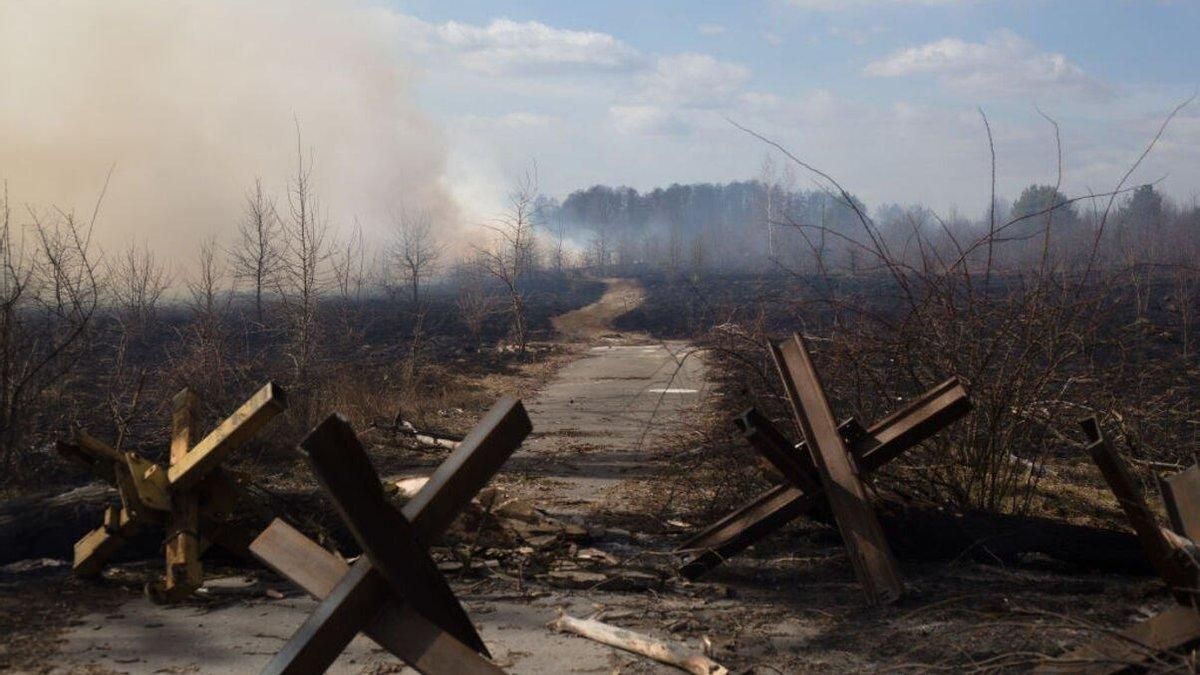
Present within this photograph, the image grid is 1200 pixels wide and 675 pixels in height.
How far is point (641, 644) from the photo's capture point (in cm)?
493

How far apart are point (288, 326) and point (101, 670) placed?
13726mm

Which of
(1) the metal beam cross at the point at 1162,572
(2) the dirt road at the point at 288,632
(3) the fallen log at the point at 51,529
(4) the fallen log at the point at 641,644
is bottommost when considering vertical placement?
(2) the dirt road at the point at 288,632

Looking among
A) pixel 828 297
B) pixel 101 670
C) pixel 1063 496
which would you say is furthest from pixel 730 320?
pixel 101 670

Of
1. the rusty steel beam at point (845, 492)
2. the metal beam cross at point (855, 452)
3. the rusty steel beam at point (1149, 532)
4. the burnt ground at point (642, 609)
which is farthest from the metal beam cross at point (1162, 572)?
the metal beam cross at point (855, 452)

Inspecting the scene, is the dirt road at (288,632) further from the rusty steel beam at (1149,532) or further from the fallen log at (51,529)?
the rusty steel beam at (1149,532)

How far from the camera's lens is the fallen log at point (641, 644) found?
4.66m

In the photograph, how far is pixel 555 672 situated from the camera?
479cm

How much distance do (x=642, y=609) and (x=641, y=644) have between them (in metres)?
0.72

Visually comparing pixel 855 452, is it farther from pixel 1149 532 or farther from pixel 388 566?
pixel 388 566

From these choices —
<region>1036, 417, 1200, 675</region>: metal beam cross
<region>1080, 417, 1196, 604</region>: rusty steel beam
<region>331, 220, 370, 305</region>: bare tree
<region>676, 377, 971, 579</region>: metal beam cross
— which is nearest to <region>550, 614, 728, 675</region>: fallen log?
Result: <region>676, 377, 971, 579</region>: metal beam cross

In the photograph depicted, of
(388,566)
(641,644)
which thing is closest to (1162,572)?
(641,644)

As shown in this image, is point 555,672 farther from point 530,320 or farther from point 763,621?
point 530,320

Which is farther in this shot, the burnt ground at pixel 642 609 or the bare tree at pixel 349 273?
the bare tree at pixel 349 273

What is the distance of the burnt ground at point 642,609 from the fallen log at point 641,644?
0.06m
